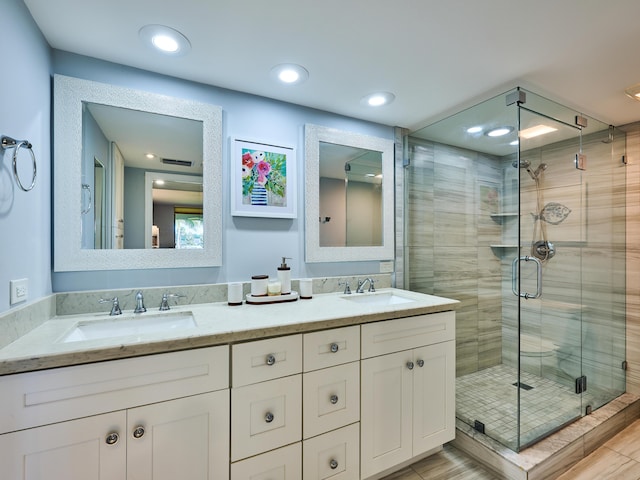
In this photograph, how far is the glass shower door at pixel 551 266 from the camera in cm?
213

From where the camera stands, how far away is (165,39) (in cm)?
142

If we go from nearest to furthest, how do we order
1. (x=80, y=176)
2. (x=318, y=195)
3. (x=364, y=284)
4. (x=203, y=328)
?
(x=203, y=328) → (x=80, y=176) → (x=318, y=195) → (x=364, y=284)

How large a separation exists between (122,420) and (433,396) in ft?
5.17

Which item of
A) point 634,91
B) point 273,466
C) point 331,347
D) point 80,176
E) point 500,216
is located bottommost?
point 273,466

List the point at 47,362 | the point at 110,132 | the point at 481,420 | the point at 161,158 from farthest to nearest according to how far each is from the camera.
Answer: the point at 481,420 → the point at 161,158 → the point at 110,132 → the point at 47,362

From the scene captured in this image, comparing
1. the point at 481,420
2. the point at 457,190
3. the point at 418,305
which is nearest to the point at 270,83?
the point at 418,305

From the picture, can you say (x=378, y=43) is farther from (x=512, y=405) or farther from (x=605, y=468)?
(x=605, y=468)

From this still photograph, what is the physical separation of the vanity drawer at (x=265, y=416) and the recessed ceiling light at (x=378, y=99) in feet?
5.79

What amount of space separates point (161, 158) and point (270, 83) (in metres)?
0.79

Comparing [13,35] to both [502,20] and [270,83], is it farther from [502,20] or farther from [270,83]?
[502,20]

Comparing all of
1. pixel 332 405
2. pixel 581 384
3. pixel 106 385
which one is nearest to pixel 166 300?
pixel 106 385

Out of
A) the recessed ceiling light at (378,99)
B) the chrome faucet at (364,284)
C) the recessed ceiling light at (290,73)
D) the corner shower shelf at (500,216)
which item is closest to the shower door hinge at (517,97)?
the recessed ceiling light at (378,99)

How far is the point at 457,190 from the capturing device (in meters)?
2.61

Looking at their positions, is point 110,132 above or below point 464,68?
below
